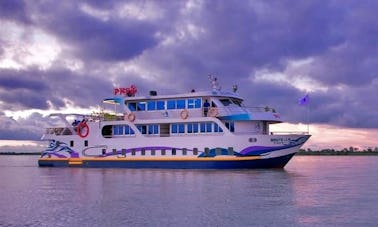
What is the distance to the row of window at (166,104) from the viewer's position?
4275cm

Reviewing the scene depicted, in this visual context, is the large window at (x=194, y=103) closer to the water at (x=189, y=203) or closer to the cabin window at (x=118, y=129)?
the cabin window at (x=118, y=129)

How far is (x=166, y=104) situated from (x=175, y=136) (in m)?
3.23

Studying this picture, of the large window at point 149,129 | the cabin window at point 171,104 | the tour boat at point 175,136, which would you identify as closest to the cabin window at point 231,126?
the tour boat at point 175,136

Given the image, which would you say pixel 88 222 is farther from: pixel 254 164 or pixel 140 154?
pixel 140 154

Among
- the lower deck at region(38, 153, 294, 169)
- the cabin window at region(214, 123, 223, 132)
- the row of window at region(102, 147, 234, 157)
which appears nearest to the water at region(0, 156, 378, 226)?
the lower deck at region(38, 153, 294, 169)

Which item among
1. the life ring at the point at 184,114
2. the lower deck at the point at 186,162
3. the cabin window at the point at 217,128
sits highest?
the life ring at the point at 184,114

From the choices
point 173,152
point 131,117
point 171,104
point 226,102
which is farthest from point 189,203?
point 131,117

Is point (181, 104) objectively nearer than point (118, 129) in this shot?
Yes

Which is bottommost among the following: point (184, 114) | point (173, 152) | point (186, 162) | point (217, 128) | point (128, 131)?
point (186, 162)

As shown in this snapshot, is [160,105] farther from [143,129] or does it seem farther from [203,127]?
[203,127]

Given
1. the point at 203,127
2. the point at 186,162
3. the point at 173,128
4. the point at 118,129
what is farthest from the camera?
the point at 118,129

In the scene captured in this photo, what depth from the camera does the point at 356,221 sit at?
17484 mm

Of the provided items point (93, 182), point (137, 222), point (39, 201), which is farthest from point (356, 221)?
point (93, 182)

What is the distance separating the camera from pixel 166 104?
145 feet
